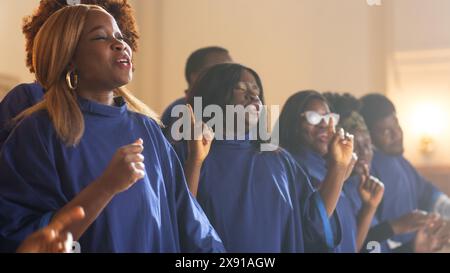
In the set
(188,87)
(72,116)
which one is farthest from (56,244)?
(188,87)

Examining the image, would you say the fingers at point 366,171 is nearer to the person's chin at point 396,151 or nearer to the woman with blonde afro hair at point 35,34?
the person's chin at point 396,151

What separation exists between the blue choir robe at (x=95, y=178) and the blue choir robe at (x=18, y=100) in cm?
11

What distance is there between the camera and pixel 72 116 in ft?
5.01

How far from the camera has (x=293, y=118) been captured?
193 cm

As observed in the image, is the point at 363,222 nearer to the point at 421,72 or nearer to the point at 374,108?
the point at 374,108

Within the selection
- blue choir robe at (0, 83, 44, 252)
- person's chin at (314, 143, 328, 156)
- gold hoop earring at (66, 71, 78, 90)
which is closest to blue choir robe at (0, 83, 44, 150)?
blue choir robe at (0, 83, 44, 252)

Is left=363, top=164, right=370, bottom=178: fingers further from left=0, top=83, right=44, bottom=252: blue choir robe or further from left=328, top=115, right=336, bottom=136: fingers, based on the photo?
left=0, top=83, right=44, bottom=252: blue choir robe

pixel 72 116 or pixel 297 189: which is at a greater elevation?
pixel 72 116

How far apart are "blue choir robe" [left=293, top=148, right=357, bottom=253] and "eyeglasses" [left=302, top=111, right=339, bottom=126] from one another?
0.08m

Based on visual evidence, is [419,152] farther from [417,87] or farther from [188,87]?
[188,87]

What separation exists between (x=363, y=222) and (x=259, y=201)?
0.32m

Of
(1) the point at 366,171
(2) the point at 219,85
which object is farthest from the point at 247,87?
(1) the point at 366,171

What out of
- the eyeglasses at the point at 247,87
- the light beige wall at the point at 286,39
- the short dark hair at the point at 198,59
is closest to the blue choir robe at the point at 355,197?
the light beige wall at the point at 286,39

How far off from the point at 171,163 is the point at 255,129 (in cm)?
30
